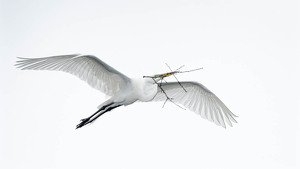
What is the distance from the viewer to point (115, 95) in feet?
17.4

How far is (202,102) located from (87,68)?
6.13ft

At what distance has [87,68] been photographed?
5336 millimetres

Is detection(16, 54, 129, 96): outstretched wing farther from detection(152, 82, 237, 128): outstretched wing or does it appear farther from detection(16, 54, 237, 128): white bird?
detection(152, 82, 237, 128): outstretched wing

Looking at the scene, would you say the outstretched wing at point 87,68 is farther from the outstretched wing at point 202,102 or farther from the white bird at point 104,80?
the outstretched wing at point 202,102

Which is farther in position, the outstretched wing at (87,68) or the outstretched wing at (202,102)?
the outstretched wing at (202,102)

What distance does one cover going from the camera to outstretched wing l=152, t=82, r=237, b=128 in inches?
240

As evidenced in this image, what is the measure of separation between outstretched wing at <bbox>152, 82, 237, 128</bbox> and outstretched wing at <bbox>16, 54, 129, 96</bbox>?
0.87m

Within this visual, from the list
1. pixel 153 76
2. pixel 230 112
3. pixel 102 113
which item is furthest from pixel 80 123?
pixel 230 112

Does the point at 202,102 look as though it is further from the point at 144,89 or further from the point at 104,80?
the point at 104,80

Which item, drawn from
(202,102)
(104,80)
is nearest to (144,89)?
(104,80)

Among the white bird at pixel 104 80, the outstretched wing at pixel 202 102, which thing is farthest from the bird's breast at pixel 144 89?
the outstretched wing at pixel 202 102

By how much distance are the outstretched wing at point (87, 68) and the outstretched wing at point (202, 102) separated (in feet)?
2.87

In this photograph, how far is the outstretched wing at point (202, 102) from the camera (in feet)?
20.0

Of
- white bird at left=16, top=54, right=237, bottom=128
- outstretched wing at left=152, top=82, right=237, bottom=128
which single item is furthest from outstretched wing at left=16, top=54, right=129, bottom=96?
outstretched wing at left=152, top=82, right=237, bottom=128
